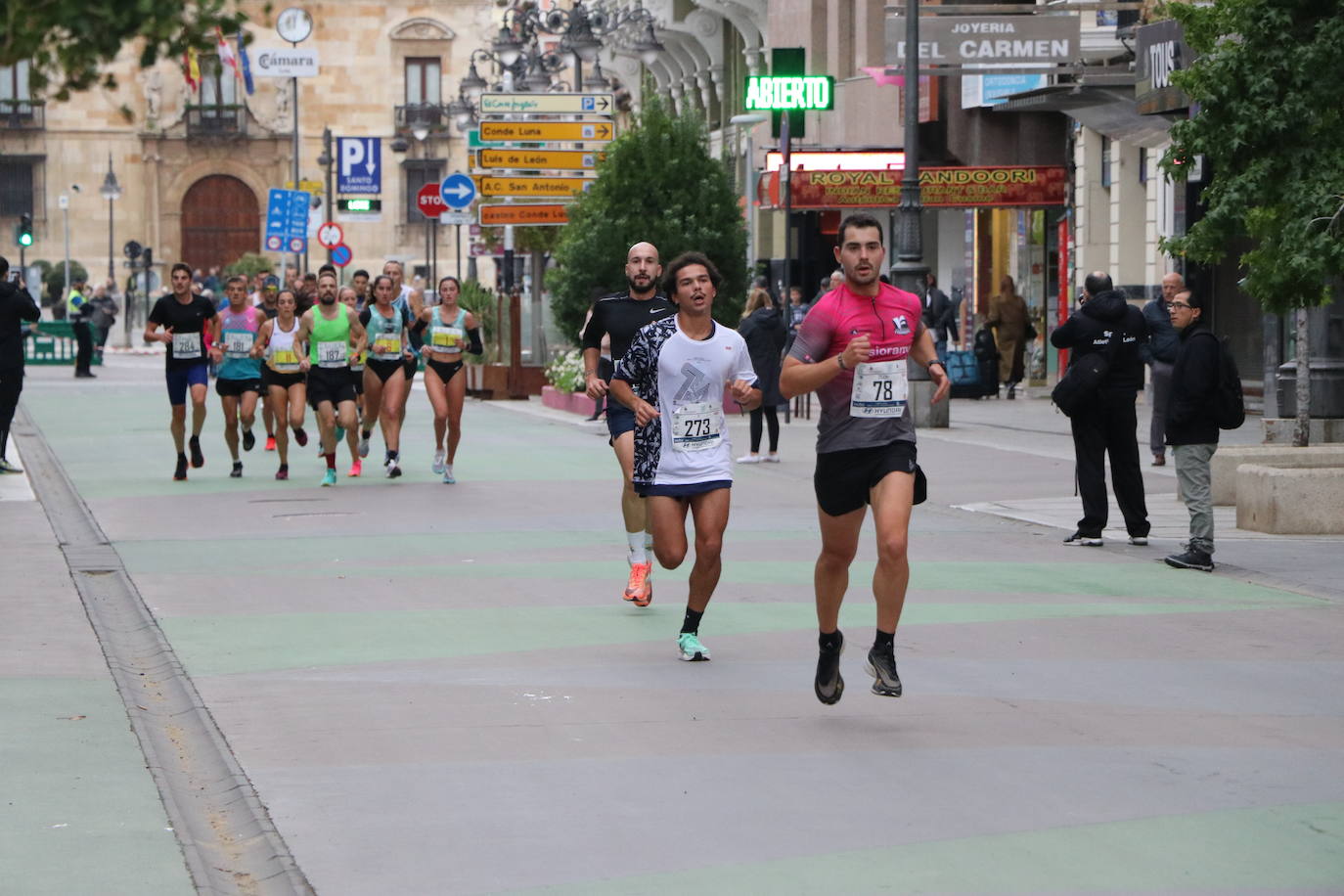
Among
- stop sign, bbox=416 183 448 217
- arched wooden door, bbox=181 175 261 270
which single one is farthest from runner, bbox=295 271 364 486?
arched wooden door, bbox=181 175 261 270

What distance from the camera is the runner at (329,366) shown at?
65.0 ft

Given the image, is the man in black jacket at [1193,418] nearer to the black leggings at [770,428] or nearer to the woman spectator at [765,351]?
the black leggings at [770,428]

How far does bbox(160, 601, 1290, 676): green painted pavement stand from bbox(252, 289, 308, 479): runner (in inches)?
348

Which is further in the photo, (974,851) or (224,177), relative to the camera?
(224,177)

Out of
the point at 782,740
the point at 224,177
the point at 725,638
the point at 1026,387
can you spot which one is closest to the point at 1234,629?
the point at 725,638

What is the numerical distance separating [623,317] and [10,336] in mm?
9516

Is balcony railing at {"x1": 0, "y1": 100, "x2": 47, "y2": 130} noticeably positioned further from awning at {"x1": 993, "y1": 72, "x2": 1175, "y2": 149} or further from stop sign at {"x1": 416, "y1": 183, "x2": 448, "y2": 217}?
awning at {"x1": 993, "y1": 72, "x2": 1175, "y2": 149}

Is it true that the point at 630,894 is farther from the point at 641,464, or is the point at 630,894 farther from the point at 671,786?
the point at 641,464

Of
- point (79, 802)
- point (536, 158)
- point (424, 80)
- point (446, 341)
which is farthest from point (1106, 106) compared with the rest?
point (424, 80)

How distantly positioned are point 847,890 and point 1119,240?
27.4 meters

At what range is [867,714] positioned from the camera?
884cm

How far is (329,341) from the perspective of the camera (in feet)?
65.3

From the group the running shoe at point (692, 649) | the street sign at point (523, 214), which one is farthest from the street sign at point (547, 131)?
the running shoe at point (692, 649)

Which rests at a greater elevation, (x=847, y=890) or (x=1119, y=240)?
(x=1119, y=240)
